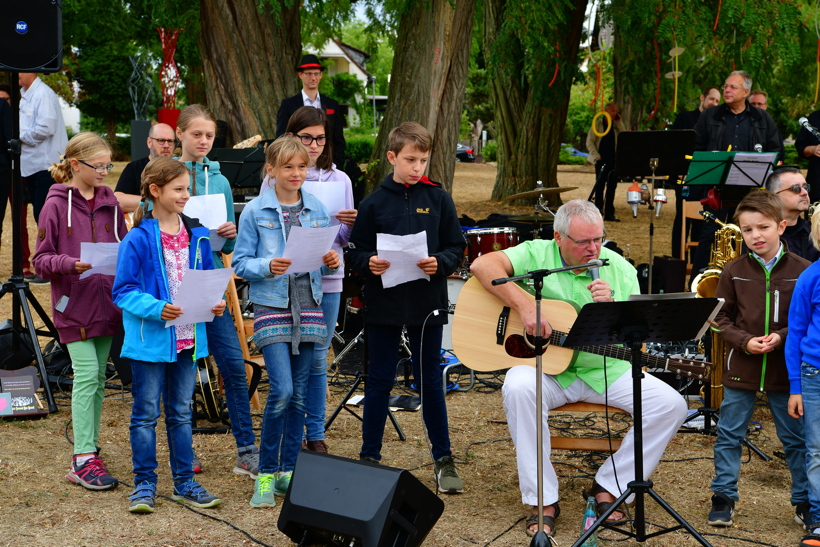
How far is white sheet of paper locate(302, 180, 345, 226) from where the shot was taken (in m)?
5.30

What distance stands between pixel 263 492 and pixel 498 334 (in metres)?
1.47

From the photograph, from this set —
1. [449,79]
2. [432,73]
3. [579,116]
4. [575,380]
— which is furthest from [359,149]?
[575,380]

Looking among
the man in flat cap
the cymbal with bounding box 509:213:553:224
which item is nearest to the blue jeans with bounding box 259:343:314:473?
the man in flat cap

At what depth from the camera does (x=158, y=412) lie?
4.64 meters

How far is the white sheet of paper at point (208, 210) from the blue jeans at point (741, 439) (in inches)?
114

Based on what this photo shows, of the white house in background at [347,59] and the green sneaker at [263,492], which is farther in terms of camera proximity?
the white house in background at [347,59]

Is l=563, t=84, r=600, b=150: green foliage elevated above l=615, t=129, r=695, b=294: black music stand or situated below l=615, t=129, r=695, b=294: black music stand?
above

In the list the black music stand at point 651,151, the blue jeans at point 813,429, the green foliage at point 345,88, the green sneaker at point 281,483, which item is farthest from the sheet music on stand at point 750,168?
the green foliage at point 345,88

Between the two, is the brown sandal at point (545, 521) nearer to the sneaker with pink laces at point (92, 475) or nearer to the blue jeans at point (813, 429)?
the blue jeans at point (813, 429)

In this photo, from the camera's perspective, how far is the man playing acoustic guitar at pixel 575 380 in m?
4.48

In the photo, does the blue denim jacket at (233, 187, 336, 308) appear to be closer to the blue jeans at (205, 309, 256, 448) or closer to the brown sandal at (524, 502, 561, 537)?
the blue jeans at (205, 309, 256, 448)

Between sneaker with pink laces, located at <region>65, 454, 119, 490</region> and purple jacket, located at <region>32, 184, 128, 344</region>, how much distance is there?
26.6 inches

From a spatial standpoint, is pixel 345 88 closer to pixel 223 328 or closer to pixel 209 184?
pixel 209 184

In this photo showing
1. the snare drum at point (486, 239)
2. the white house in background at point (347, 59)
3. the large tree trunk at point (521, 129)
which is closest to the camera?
the snare drum at point (486, 239)
